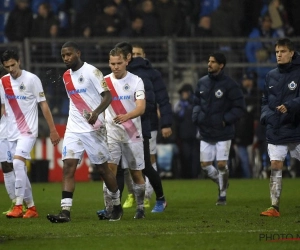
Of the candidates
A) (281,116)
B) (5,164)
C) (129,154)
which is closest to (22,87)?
(5,164)

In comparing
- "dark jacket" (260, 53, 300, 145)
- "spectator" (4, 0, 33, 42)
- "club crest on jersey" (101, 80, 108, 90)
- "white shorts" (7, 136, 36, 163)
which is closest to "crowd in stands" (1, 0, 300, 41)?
"spectator" (4, 0, 33, 42)

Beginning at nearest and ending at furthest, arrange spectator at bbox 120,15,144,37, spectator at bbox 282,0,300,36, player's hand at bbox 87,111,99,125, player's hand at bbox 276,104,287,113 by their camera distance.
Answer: player's hand at bbox 87,111,99,125 < player's hand at bbox 276,104,287,113 < spectator at bbox 120,15,144,37 < spectator at bbox 282,0,300,36

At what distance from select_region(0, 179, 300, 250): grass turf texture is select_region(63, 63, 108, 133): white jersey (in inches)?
46.9

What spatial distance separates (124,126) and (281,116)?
2.01 meters

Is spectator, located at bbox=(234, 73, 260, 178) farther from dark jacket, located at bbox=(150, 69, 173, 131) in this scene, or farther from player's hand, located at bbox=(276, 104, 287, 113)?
player's hand, located at bbox=(276, 104, 287, 113)

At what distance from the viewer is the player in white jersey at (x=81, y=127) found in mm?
12484

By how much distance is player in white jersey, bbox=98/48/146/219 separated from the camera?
512 inches

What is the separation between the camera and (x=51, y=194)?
746 inches

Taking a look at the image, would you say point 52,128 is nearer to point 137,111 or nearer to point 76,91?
point 76,91

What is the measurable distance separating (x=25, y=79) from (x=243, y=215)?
11.4ft

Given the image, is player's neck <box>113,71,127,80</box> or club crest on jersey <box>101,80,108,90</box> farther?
player's neck <box>113,71,127,80</box>

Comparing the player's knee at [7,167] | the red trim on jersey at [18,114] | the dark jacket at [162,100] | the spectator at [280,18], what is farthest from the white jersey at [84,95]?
the spectator at [280,18]

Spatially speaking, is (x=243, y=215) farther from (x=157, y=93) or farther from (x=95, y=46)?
(x=95, y=46)

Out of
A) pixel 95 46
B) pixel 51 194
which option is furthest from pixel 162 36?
pixel 51 194
